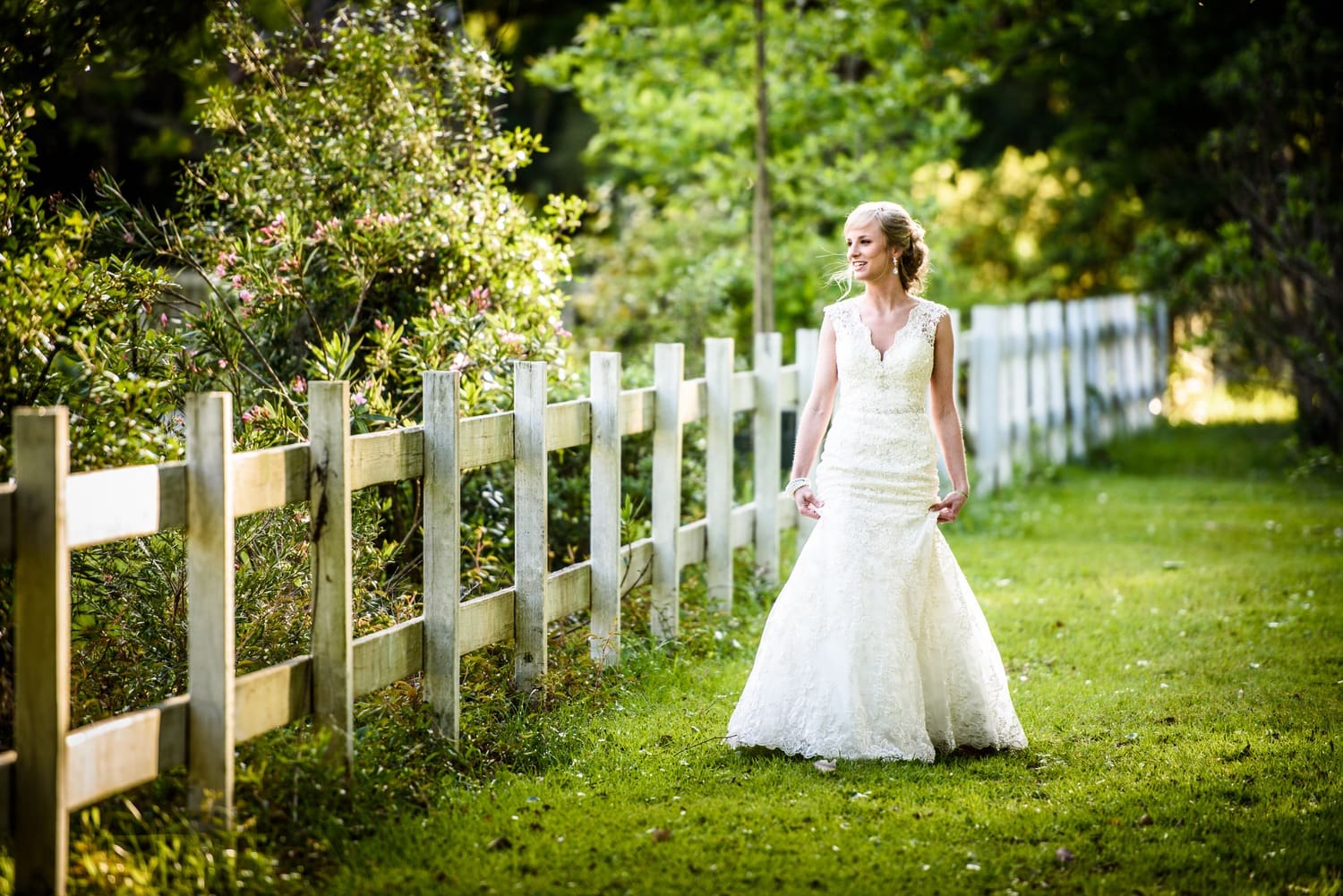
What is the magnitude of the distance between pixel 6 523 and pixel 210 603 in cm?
64

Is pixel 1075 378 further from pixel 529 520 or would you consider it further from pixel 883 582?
pixel 529 520

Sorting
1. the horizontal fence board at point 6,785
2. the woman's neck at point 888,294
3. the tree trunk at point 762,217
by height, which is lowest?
the horizontal fence board at point 6,785

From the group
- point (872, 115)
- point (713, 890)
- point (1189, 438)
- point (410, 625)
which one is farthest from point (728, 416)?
point (1189, 438)

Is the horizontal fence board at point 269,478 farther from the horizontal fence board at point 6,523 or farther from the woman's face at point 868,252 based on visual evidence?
the woman's face at point 868,252

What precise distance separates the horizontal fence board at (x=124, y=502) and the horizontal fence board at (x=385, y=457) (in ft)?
2.30

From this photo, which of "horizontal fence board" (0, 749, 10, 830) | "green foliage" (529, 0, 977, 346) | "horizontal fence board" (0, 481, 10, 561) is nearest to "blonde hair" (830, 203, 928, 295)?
"horizontal fence board" (0, 481, 10, 561)

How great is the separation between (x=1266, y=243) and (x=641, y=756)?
948 cm

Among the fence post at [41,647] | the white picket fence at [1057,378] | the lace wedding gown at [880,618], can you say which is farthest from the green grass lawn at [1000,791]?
the white picket fence at [1057,378]

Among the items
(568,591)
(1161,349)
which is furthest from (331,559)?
(1161,349)

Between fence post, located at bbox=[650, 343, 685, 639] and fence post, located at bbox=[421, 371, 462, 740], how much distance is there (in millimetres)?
1879

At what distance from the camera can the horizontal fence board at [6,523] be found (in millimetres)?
3301

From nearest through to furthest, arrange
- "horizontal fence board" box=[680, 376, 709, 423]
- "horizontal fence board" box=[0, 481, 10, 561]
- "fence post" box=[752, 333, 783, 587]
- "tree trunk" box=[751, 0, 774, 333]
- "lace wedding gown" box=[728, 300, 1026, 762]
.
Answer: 1. "horizontal fence board" box=[0, 481, 10, 561]
2. "lace wedding gown" box=[728, 300, 1026, 762]
3. "horizontal fence board" box=[680, 376, 709, 423]
4. "fence post" box=[752, 333, 783, 587]
5. "tree trunk" box=[751, 0, 774, 333]

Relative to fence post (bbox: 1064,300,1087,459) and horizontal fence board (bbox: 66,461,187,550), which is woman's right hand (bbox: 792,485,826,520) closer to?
horizontal fence board (bbox: 66,461,187,550)

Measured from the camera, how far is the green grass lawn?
13.0 feet
